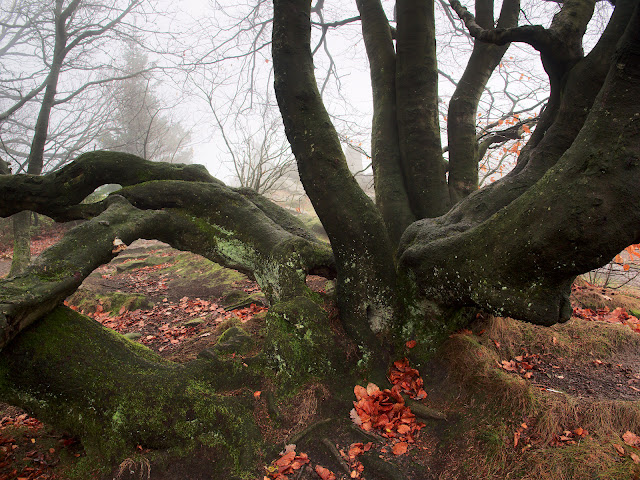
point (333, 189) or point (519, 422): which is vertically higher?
point (333, 189)

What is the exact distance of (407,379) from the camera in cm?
317

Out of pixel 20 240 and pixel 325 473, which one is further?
pixel 20 240

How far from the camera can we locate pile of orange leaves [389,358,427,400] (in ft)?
10.1

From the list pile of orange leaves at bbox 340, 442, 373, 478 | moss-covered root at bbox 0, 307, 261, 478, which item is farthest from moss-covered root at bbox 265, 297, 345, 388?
pile of orange leaves at bbox 340, 442, 373, 478

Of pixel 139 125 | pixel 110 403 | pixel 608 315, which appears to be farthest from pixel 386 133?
pixel 139 125

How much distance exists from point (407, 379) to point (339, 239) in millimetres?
1433

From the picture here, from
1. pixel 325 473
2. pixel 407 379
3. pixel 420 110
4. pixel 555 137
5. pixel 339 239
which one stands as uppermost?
pixel 420 110

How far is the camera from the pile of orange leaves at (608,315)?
498 centimetres

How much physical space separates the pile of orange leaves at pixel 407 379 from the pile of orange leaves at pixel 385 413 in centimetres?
9

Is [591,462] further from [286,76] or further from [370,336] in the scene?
[286,76]

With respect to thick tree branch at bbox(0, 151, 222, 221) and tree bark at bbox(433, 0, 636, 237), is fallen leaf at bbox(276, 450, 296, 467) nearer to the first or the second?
tree bark at bbox(433, 0, 636, 237)

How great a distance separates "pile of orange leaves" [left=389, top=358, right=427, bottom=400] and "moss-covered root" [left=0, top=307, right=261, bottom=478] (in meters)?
1.30

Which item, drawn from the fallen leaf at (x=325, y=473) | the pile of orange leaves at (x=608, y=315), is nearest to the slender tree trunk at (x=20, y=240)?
the fallen leaf at (x=325, y=473)

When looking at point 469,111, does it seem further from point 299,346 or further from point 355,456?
point 355,456
